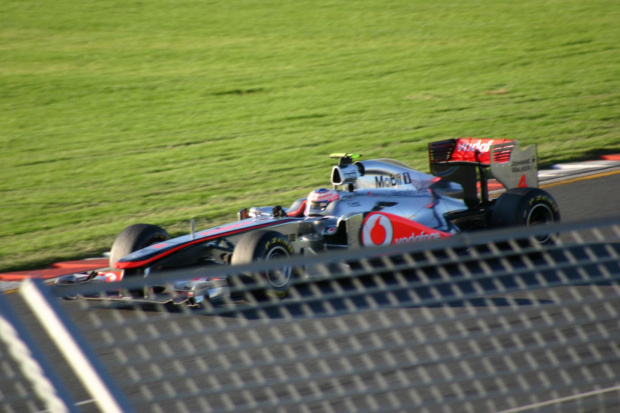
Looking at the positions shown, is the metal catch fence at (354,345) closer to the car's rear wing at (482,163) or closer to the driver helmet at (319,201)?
the driver helmet at (319,201)

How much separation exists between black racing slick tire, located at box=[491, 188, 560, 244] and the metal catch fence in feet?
0.90

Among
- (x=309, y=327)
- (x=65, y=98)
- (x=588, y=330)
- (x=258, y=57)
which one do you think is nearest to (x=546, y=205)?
(x=588, y=330)

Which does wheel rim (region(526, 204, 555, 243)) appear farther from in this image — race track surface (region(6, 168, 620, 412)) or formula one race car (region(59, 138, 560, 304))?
race track surface (region(6, 168, 620, 412))

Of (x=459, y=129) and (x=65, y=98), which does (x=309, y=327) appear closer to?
(x=459, y=129)

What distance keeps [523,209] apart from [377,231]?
154 centimetres

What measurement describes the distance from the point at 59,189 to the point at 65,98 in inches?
312

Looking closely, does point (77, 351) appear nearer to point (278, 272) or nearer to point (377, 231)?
point (278, 272)

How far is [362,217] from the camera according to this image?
7199 mm

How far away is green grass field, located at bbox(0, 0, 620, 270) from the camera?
1187cm

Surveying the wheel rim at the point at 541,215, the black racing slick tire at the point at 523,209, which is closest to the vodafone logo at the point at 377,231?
the black racing slick tire at the point at 523,209

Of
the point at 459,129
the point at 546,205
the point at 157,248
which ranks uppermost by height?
the point at 157,248

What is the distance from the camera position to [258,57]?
23.5 metres

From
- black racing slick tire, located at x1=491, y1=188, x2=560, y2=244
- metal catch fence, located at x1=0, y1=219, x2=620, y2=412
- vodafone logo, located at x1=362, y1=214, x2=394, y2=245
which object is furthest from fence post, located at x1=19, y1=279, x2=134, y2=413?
black racing slick tire, located at x1=491, y1=188, x2=560, y2=244

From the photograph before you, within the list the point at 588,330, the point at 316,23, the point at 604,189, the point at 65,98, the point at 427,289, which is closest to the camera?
the point at 588,330
